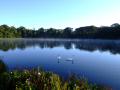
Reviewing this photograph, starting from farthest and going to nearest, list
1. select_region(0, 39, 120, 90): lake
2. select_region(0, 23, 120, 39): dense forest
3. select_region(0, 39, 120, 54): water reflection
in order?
select_region(0, 23, 120, 39): dense forest → select_region(0, 39, 120, 54): water reflection → select_region(0, 39, 120, 90): lake

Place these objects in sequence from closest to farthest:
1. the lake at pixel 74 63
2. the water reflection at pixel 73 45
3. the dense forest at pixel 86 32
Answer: the lake at pixel 74 63
the water reflection at pixel 73 45
the dense forest at pixel 86 32

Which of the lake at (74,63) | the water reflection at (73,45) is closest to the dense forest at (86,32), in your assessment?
the water reflection at (73,45)

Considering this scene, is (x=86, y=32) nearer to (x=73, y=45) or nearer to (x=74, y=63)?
(x=73, y=45)

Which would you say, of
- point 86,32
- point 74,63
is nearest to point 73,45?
point 74,63

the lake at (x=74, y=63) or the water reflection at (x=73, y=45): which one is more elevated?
the lake at (x=74, y=63)

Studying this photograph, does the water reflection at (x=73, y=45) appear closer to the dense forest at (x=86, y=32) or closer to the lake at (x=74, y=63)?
the lake at (x=74, y=63)

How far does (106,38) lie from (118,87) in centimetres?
13829

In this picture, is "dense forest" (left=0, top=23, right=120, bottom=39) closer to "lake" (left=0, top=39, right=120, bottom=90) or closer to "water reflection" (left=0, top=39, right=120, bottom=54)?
"water reflection" (left=0, top=39, right=120, bottom=54)

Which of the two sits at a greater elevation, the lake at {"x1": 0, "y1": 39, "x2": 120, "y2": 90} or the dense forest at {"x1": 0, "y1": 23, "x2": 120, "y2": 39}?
the dense forest at {"x1": 0, "y1": 23, "x2": 120, "y2": 39}

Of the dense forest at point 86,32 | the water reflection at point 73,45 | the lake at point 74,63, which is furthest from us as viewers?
the dense forest at point 86,32

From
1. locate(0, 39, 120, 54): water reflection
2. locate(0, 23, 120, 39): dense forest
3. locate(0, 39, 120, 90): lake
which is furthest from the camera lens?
locate(0, 23, 120, 39): dense forest

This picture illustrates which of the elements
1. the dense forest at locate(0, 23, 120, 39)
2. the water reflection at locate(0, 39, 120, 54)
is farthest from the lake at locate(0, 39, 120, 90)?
the dense forest at locate(0, 23, 120, 39)

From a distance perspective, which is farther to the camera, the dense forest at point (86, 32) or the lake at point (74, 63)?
the dense forest at point (86, 32)

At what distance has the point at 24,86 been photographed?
8.60m
